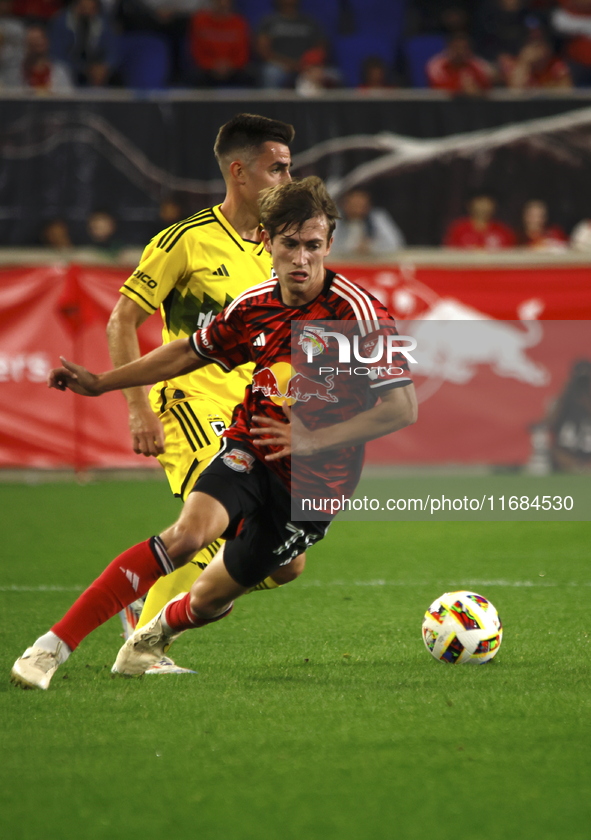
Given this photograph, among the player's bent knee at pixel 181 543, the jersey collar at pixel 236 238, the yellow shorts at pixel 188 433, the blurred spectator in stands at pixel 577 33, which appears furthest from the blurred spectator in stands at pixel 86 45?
the player's bent knee at pixel 181 543

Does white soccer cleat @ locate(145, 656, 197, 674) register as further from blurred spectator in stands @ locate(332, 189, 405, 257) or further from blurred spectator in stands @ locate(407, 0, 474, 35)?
blurred spectator in stands @ locate(407, 0, 474, 35)

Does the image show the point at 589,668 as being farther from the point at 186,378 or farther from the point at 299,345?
the point at 186,378

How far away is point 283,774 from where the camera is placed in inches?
124

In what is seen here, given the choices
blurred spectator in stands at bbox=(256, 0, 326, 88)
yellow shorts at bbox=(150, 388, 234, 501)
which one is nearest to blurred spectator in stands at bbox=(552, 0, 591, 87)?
blurred spectator in stands at bbox=(256, 0, 326, 88)

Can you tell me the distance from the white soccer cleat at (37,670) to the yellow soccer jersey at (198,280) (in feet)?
4.21

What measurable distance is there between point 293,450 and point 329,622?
1.80 metres

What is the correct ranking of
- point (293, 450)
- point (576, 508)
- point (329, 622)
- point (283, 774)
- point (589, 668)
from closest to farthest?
point (283, 774) → point (293, 450) → point (589, 668) → point (329, 622) → point (576, 508)

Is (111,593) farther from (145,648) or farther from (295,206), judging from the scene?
(295,206)

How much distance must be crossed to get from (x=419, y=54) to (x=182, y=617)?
12000mm

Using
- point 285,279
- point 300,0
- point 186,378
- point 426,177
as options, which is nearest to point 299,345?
point 285,279

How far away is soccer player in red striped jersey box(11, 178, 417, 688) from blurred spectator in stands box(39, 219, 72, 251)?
342 inches

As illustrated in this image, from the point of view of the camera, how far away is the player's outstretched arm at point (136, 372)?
14.1 ft

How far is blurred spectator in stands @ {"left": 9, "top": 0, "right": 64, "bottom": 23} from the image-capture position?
14.9 m

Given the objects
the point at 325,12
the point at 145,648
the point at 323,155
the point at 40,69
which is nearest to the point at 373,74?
the point at 323,155
